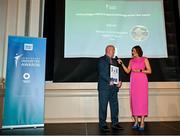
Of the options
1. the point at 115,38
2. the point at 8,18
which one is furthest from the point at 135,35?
the point at 8,18

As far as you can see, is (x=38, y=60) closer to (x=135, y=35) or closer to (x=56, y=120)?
(x=56, y=120)

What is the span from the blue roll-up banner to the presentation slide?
76cm

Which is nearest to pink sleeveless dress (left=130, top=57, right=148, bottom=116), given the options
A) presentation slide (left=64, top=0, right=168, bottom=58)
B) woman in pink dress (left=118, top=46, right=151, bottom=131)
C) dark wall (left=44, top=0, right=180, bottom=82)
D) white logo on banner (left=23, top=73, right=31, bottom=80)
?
woman in pink dress (left=118, top=46, right=151, bottom=131)

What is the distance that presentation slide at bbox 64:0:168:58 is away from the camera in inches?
141

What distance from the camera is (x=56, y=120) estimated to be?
3.39 m

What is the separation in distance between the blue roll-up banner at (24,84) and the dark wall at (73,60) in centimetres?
58

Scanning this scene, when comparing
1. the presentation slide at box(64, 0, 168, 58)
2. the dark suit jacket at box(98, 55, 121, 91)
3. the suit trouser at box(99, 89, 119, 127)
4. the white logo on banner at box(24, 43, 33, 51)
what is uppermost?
the presentation slide at box(64, 0, 168, 58)

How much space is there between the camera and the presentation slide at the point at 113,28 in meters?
3.58

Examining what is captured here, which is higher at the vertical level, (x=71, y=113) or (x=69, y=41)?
(x=69, y=41)

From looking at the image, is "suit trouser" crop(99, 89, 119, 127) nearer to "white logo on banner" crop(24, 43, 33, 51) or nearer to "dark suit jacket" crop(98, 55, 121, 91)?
"dark suit jacket" crop(98, 55, 121, 91)

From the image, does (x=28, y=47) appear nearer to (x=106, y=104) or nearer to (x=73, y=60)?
(x=73, y=60)

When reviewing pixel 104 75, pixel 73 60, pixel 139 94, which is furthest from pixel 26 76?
pixel 139 94

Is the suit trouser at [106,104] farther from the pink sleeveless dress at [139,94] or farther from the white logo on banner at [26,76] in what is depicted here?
the white logo on banner at [26,76]

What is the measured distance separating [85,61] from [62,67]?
1.28 ft
